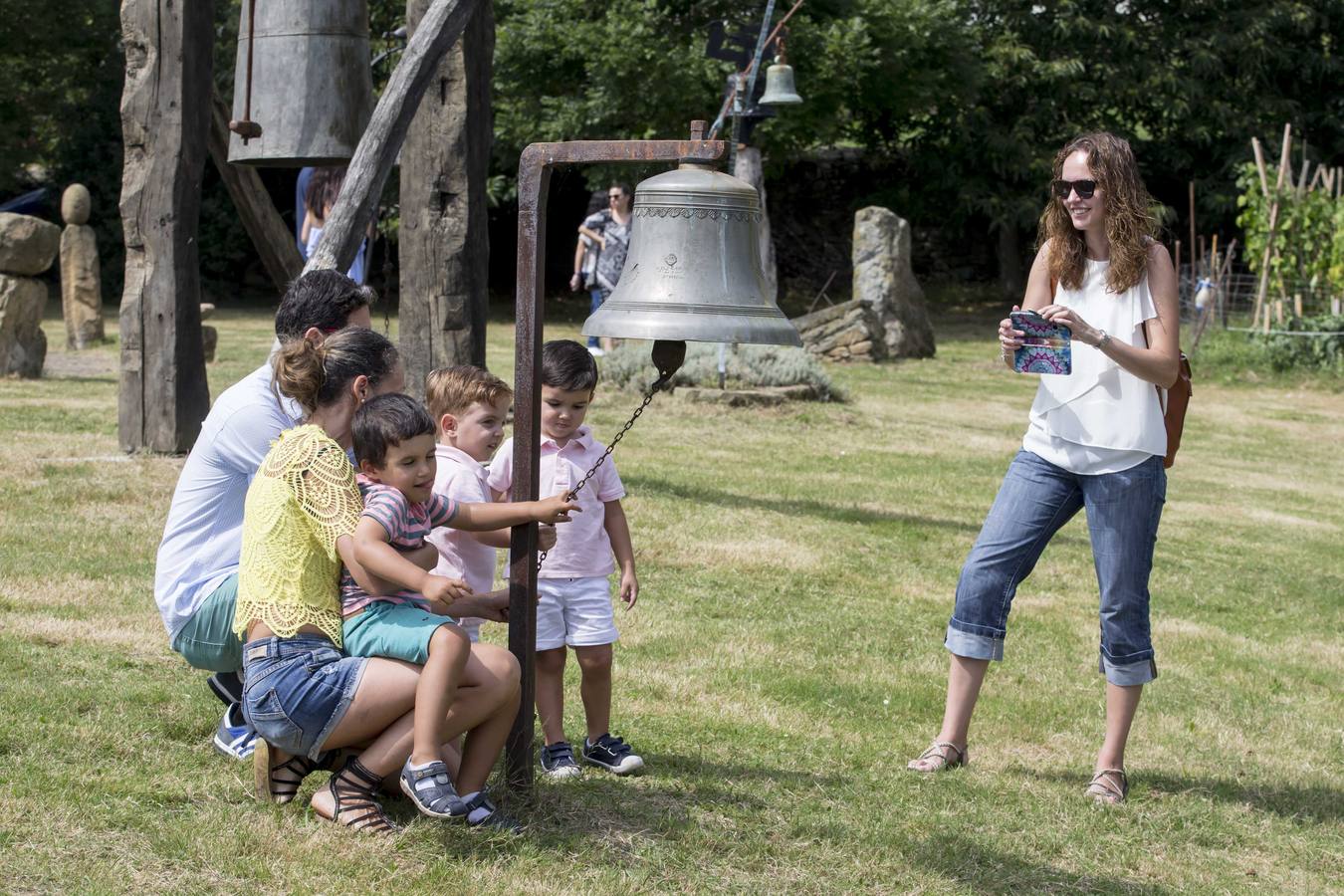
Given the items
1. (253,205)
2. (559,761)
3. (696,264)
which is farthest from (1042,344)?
(253,205)

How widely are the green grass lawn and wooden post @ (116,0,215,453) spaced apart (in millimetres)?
345

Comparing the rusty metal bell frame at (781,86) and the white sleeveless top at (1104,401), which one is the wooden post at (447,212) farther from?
the rusty metal bell frame at (781,86)

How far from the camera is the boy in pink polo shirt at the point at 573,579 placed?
406 centimetres

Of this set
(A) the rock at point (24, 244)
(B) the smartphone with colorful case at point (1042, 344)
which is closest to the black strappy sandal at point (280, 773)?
(B) the smartphone with colorful case at point (1042, 344)

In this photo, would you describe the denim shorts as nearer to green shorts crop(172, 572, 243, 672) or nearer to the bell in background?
green shorts crop(172, 572, 243, 672)

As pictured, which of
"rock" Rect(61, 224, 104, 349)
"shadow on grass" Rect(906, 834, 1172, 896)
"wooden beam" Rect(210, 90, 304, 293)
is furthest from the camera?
"rock" Rect(61, 224, 104, 349)

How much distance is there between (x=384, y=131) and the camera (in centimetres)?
653

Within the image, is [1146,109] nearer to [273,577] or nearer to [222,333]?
[222,333]

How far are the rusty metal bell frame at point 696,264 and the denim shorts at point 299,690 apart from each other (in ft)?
3.05

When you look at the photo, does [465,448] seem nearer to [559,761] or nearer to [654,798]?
[559,761]

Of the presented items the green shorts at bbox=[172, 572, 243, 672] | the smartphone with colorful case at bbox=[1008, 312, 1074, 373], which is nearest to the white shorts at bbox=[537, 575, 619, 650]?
the green shorts at bbox=[172, 572, 243, 672]

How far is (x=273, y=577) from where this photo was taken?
11.1 feet

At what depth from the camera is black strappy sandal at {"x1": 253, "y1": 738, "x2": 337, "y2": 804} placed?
359 centimetres

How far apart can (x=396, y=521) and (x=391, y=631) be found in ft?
0.82
